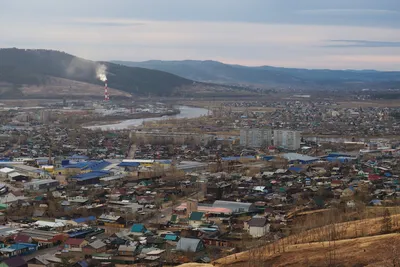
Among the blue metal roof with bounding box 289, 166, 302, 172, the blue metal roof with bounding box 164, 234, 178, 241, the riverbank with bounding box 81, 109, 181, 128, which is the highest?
the blue metal roof with bounding box 164, 234, 178, 241

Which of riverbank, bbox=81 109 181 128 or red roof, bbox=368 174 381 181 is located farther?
riverbank, bbox=81 109 181 128

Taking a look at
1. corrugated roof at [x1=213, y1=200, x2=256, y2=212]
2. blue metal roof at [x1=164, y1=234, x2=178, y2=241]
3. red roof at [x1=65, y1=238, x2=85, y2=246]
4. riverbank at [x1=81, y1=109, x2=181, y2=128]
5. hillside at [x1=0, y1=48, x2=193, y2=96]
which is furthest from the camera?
hillside at [x1=0, y1=48, x2=193, y2=96]

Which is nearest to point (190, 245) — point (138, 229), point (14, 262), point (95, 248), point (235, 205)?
point (95, 248)

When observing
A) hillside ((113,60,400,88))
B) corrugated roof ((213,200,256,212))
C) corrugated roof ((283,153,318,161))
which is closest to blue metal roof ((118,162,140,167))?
corrugated roof ((283,153,318,161))

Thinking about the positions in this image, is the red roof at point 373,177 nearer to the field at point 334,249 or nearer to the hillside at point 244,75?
the field at point 334,249

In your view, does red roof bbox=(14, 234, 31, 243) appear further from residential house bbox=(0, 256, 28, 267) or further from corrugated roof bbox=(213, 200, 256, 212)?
corrugated roof bbox=(213, 200, 256, 212)

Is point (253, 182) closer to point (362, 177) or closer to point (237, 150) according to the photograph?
point (362, 177)

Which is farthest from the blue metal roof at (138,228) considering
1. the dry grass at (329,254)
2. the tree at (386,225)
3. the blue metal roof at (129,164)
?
the blue metal roof at (129,164)
